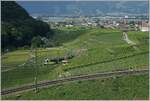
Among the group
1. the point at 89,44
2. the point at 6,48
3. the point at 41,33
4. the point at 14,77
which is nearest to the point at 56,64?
the point at 14,77

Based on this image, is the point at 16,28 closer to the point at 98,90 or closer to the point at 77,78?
the point at 77,78

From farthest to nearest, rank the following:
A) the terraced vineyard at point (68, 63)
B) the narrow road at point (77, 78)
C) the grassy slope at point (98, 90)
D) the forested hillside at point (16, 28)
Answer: the forested hillside at point (16, 28) → the terraced vineyard at point (68, 63) → the narrow road at point (77, 78) → the grassy slope at point (98, 90)

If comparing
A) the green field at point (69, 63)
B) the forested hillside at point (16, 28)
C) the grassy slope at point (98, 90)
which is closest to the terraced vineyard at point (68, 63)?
the green field at point (69, 63)

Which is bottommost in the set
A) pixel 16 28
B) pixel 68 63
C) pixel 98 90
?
pixel 68 63

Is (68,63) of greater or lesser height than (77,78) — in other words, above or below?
below

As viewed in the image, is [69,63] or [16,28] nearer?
[69,63]

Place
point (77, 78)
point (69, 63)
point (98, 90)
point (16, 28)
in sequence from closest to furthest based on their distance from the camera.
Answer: point (98, 90)
point (77, 78)
point (69, 63)
point (16, 28)

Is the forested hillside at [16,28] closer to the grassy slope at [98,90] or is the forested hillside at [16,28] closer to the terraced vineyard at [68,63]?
the terraced vineyard at [68,63]

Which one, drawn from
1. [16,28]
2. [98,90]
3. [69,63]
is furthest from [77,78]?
[16,28]
